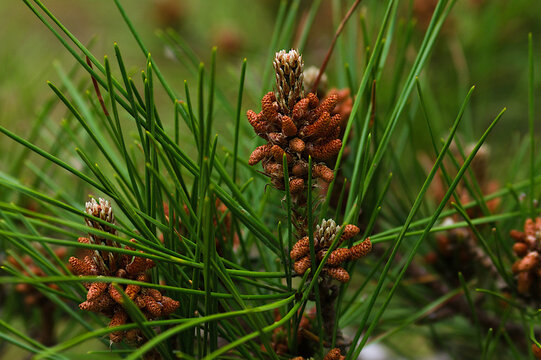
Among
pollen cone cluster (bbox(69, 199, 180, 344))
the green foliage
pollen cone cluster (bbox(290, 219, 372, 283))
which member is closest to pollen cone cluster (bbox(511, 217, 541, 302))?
the green foliage

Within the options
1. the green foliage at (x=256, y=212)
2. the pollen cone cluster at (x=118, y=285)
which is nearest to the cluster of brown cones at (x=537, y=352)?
the green foliage at (x=256, y=212)

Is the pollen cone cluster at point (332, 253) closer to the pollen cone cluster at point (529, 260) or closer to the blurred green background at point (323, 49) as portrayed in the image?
the pollen cone cluster at point (529, 260)

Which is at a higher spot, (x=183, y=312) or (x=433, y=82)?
(x=433, y=82)

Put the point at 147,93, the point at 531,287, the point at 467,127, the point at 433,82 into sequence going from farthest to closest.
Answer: the point at 433,82 < the point at 467,127 < the point at 531,287 < the point at 147,93

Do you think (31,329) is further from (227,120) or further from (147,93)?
(227,120)

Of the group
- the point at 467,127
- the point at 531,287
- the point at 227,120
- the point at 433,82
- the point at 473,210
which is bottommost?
the point at 531,287

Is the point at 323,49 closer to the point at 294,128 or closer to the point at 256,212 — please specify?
the point at 256,212

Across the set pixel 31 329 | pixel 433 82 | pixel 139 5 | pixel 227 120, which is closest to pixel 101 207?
pixel 31 329
